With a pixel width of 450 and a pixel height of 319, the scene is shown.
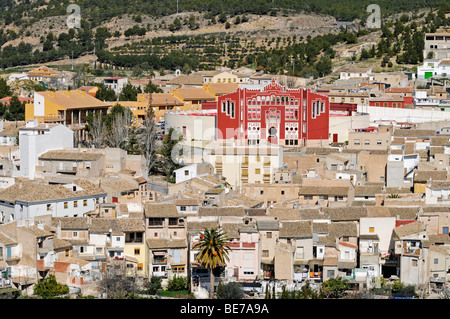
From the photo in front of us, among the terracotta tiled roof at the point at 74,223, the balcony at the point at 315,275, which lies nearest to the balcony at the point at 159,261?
the terracotta tiled roof at the point at 74,223

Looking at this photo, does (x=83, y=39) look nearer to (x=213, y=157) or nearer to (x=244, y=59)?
(x=244, y=59)

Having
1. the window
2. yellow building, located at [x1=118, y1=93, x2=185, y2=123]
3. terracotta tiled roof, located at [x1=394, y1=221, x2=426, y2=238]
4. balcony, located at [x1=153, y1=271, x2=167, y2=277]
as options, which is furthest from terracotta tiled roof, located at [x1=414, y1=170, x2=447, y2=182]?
yellow building, located at [x1=118, y1=93, x2=185, y2=123]

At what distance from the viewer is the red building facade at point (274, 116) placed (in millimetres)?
37438

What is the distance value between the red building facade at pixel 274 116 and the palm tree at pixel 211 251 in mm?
17441

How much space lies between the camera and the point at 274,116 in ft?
124

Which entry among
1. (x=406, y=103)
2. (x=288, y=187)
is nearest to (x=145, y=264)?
(x=288, y=187)

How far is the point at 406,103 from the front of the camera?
41312 millimetres

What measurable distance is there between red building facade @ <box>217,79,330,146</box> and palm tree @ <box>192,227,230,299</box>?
17.4 meters

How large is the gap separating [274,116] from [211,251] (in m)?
18.8

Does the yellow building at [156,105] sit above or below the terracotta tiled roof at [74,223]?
above

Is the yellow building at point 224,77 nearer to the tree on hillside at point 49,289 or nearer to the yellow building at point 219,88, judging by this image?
the yellow building at point 219,88

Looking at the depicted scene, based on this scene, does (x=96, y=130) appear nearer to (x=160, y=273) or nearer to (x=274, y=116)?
(x=274, y=116)
